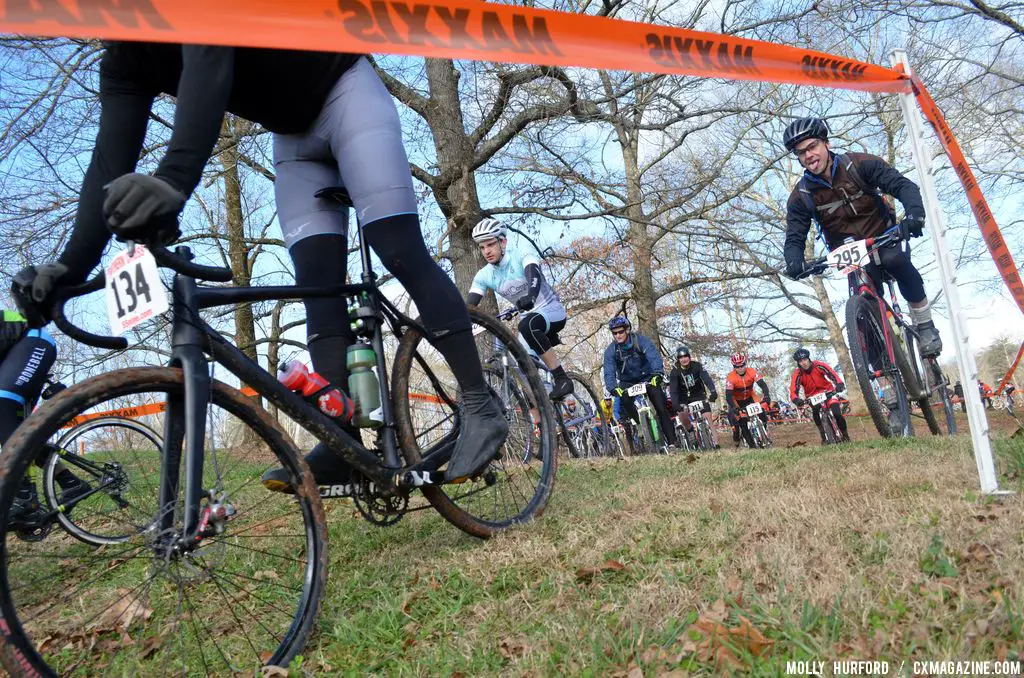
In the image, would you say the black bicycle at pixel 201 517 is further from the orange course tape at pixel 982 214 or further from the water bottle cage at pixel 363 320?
the orange course tape at pixel 982 214

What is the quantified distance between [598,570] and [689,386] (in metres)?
10.3

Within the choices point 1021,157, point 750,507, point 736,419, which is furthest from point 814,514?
point 1021,157

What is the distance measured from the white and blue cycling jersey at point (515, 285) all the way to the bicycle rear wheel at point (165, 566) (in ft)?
17.0

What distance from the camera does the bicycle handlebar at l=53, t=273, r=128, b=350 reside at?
2061 mm

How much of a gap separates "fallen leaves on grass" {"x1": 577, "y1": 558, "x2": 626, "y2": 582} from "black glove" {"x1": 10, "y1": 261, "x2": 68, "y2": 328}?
179 centimetres

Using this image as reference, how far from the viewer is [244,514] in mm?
2203

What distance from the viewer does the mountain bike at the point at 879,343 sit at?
518 centimetres

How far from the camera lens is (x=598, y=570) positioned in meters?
2.43

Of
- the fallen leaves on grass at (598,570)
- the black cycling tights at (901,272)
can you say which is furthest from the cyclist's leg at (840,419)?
the fallen leaves on grass at (598,570)

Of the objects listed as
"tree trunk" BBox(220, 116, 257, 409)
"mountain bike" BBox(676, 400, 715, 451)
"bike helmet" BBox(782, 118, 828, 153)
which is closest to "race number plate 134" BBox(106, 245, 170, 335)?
"bike helmet" BBox(782, 118, 828, 153)

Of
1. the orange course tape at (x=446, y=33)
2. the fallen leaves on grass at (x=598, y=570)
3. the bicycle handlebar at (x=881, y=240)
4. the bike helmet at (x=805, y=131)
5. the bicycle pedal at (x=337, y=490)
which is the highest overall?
the bike helmet at (x=805, y=131)

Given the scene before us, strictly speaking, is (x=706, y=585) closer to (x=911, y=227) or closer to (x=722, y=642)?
(x=722, y=642)

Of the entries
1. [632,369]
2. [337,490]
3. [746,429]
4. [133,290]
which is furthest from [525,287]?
[746,429]

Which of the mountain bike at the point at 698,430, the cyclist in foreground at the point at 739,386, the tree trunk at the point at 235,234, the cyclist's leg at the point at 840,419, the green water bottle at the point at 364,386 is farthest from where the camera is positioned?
the cyclist in foreground at the point at 739,386
